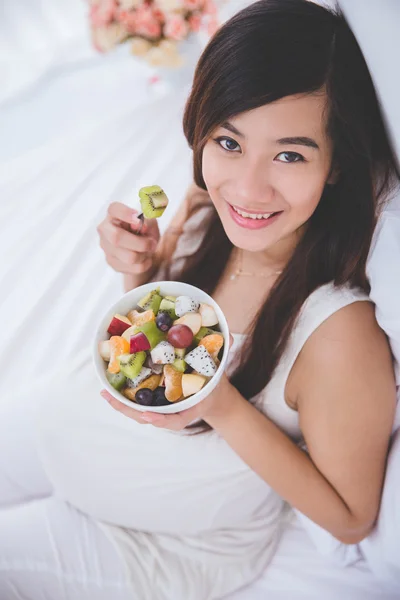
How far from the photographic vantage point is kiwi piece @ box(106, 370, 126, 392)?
0.78 metres

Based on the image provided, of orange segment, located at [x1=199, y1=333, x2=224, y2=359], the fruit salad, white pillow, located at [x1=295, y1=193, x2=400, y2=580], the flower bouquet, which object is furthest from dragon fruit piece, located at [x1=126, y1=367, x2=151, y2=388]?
the flower bouquet

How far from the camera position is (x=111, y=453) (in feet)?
3.48

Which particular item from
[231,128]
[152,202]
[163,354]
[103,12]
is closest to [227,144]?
[231,128]

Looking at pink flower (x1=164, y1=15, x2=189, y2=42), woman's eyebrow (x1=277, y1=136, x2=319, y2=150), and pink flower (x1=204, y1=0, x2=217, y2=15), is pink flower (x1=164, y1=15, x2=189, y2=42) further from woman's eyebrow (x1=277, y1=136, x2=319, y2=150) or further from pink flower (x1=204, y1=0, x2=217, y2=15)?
woman's eyebrow (x1=277, y1=136, x2=319, y2=150)

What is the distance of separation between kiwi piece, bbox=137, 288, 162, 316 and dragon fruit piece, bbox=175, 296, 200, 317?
41mm

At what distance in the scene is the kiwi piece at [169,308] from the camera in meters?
0.84

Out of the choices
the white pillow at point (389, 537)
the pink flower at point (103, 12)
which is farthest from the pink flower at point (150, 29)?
the white pillow at point (389, 537)

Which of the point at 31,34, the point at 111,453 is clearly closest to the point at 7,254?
the point at 111,453

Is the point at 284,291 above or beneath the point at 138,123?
beneath

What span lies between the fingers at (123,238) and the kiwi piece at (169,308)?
28 centimetres

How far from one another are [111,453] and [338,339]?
0.56 m

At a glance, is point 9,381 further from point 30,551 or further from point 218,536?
point 218,536

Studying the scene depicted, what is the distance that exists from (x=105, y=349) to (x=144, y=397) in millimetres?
117

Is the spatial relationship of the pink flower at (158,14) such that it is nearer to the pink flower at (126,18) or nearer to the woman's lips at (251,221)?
the pink flower at (126,18)
